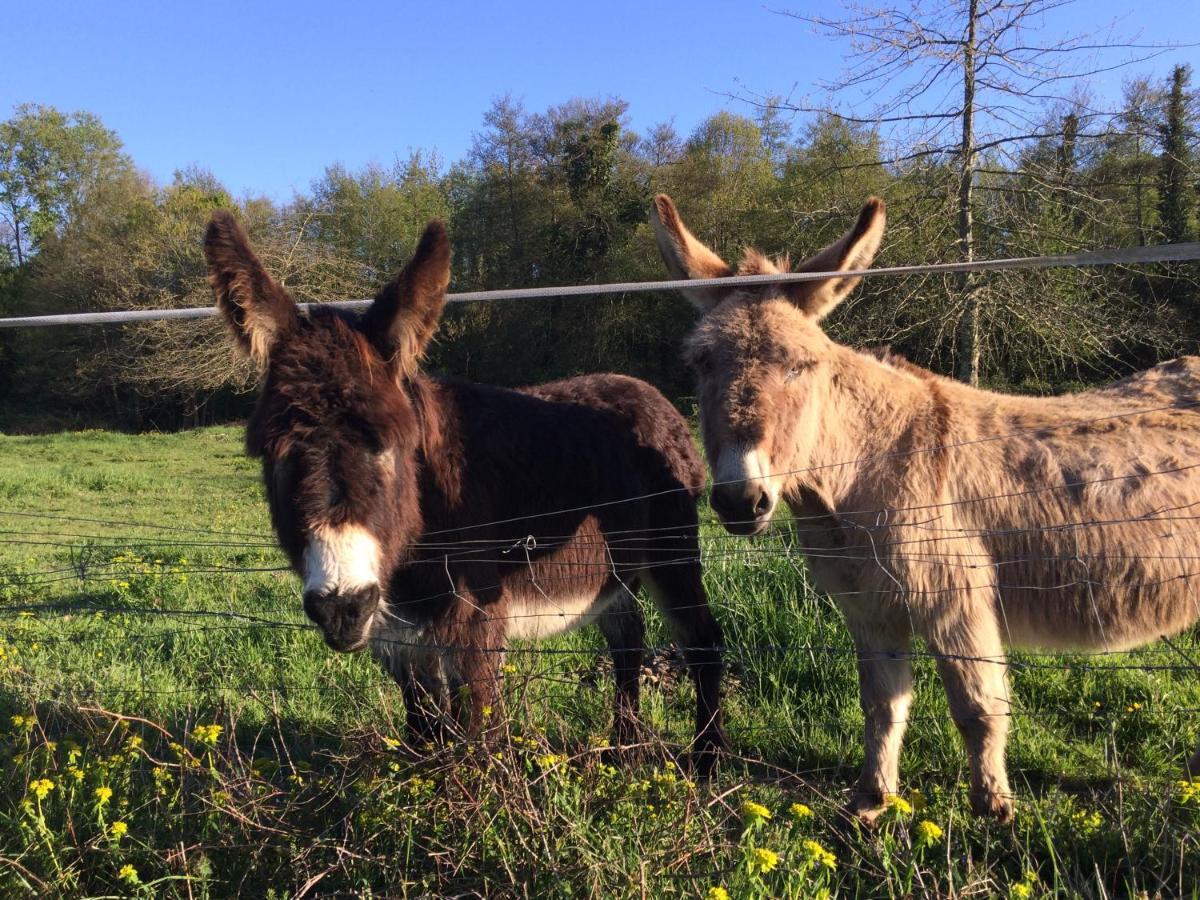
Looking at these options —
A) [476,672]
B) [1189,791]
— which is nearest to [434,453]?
[476,672]

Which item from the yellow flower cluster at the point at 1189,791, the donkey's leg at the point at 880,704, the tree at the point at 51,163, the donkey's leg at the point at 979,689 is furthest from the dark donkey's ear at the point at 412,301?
the tree at the point at 51,163

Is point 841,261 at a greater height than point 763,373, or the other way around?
point 841,261

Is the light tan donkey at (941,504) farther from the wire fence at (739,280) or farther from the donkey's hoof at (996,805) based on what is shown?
the wire fence at (739,280)

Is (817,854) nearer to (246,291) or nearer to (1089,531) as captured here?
(1089,531)

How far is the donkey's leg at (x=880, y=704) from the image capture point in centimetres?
285

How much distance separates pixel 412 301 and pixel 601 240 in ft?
75.8

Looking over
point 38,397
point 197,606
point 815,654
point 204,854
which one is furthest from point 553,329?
point 38,397

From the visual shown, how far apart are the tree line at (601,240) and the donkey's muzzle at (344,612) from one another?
2.85 m

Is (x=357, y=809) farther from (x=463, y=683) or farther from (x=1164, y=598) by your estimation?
(x=1164, y=598)

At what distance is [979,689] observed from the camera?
103 inches

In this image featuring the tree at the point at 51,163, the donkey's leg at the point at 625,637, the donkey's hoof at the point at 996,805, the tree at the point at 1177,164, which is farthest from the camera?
the tree at the point at 51,163

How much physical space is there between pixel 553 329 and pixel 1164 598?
2226 cm

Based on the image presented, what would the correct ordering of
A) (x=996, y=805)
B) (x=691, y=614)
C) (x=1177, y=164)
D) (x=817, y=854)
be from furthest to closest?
1. (x=1177, y=164)
2. (x=691, y=614)
3. (x=996, y=805)
4. (x=817, y=854)

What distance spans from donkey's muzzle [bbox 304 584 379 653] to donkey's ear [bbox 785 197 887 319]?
1830mm
